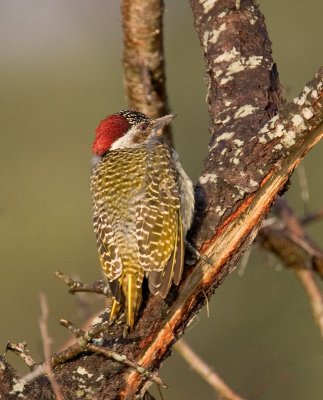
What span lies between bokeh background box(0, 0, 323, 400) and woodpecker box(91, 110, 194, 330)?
4507mm

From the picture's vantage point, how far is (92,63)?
71.7 feet

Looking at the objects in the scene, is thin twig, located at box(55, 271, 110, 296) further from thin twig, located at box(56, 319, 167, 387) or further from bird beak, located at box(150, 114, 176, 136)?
bird beak, located at box(150, 114, 176, 136)

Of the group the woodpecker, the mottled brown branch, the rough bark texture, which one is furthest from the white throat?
the mottled brown branch

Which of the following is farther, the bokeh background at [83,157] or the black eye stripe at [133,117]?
the bokeh background at [83,157]

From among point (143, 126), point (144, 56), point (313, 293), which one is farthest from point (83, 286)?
point (144, 56)

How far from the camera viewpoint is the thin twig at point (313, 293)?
6.49 meters

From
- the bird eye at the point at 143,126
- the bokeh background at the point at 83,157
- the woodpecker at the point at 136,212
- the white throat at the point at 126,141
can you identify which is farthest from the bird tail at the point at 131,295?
the bokeh background at the point at 83,157

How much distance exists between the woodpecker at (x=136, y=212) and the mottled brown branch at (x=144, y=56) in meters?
1.35

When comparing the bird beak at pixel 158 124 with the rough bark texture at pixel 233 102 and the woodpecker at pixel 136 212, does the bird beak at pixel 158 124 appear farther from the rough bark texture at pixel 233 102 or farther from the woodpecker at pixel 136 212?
the rough bark texture at pixel 233 102

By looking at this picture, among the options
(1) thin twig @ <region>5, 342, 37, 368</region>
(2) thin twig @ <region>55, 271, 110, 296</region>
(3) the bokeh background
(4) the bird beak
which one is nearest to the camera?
(1) thin twig @ <region>5, 342, 37, 368</region>

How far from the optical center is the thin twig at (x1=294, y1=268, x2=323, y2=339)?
6.49 metres

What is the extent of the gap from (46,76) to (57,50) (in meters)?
1.30

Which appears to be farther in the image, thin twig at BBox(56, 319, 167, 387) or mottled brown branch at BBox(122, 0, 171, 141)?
mottled brown branch at BBox(122, 0, 171, 141)

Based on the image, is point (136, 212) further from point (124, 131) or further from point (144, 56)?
point (144, 56)
